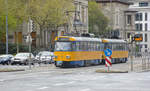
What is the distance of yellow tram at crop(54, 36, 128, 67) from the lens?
4625 centimetres

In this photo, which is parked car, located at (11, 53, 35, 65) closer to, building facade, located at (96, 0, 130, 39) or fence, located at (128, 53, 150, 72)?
fence, located at (128, 53, 150, 72)

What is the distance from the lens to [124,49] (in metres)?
63.8

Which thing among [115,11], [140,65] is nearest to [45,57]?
[140,65]

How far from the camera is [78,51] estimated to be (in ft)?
156

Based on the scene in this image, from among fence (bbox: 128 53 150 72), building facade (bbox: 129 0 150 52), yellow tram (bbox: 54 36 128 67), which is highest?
building facade (bbox: 129 0 150 52)

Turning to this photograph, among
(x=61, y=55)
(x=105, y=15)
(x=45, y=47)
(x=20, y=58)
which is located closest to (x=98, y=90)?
(x=61, y=55)

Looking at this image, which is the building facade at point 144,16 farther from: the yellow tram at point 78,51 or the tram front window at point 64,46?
the tram front window at point 64,46

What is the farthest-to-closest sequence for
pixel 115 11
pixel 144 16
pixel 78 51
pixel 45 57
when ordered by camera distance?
pixel 144 16 → pixel 115 11 → pixel 45 57 → pixel 78 51

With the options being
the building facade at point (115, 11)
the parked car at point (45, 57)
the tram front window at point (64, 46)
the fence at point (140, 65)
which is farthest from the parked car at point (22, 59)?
the building facade at point (115, 11)

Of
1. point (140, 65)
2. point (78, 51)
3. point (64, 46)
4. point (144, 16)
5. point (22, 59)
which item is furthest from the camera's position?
point (144, 16)

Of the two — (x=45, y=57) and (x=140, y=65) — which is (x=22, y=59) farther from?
(x=140, y=65)

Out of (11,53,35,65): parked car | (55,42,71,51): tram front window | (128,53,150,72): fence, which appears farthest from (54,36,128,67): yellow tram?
(11,53,35,65): parked car

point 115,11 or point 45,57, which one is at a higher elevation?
point 115,11

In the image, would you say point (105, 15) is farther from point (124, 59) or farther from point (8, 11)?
point (124, 59)
